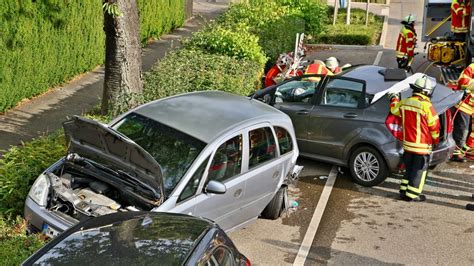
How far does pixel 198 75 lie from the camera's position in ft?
32.4

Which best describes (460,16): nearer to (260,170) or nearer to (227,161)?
(260,170)

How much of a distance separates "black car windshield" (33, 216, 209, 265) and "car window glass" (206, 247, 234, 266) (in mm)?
162

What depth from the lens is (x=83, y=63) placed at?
14852 mm

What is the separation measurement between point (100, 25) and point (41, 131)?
542 centimetres

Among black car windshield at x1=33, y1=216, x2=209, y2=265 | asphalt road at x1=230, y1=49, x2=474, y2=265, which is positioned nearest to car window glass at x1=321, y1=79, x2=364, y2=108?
asphalt road at x1=230, y1=49, x2=474, y2=265

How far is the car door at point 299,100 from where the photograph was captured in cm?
934

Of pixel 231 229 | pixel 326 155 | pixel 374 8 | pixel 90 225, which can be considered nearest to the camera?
pixel 90 225

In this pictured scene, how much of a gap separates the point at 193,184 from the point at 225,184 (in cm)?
46

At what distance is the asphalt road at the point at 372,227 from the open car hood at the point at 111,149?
5.61 ft

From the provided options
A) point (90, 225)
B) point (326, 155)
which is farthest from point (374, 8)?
point (90, 225)

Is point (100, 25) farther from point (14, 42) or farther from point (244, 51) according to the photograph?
point (244, 51)

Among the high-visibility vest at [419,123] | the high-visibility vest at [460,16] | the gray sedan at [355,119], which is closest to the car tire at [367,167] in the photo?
the gray sedan at [355,119]

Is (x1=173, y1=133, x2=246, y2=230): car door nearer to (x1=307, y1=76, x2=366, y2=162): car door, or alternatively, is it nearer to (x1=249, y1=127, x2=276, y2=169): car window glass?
(x1=249, y1=127, x2=276, y2=169): car window glass

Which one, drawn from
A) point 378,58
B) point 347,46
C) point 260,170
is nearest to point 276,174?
point 260,170
